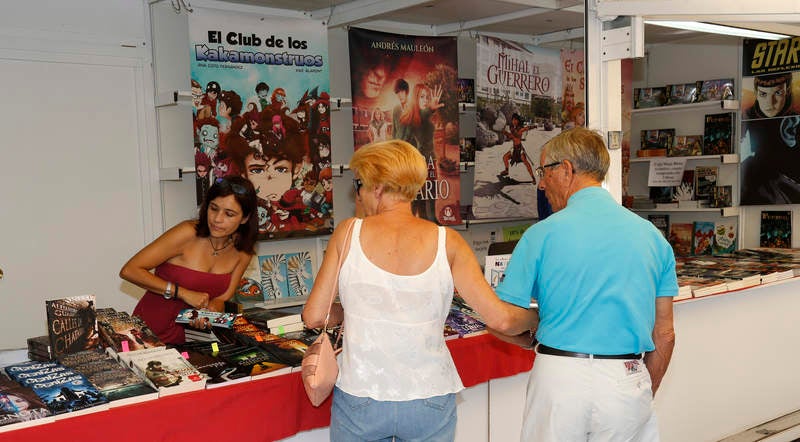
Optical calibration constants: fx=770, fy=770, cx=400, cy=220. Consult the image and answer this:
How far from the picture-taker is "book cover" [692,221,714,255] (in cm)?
669

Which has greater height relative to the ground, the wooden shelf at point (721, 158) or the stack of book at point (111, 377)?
the wooden shelf at point (721, 158)

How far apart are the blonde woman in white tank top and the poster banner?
4.73 m

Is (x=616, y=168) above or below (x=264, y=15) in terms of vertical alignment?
below

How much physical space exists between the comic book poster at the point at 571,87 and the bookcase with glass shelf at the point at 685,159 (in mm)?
609

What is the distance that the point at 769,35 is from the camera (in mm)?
4109

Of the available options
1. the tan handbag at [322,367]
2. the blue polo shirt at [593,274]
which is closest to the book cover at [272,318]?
the tan handbag at [322,367]

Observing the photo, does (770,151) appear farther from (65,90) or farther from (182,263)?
(65,90)

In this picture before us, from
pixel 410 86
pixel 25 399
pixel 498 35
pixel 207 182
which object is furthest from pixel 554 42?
pixel 25 399

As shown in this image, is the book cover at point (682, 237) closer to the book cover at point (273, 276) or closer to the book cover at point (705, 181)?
the book cover at point (705, 181)

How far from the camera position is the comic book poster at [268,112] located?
4.71m

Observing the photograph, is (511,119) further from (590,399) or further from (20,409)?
(20,409)

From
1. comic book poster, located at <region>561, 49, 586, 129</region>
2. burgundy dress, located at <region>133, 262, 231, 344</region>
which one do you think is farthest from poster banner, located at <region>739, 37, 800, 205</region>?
burgundy dress, located at <region>133, 262, 231, 344</region>

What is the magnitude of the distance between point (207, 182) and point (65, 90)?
3.21ft

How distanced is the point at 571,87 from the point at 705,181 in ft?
4.62
